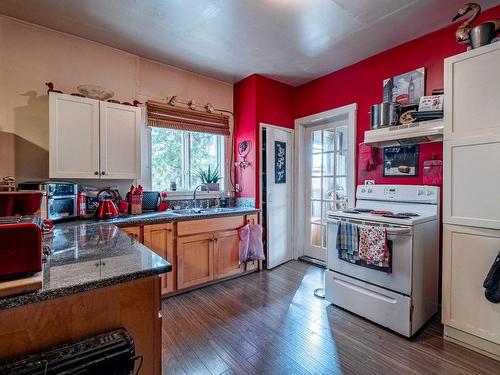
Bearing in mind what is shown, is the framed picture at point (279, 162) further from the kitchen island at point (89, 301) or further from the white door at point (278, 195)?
the kitchen island at point (89, 301)

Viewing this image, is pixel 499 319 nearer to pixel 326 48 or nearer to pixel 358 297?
pixel 358 297

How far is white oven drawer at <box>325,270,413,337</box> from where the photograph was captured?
6.25 ft

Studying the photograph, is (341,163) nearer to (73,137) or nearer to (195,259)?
(195,259)

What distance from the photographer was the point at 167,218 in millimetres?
2512

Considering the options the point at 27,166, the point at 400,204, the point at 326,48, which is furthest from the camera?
the point at 326,48

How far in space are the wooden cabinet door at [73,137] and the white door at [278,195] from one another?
6.52 feet

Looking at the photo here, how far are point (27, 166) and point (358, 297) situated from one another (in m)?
3.21

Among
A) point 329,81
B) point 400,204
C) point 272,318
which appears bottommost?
point 272,318

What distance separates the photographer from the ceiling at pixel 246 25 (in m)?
2.04

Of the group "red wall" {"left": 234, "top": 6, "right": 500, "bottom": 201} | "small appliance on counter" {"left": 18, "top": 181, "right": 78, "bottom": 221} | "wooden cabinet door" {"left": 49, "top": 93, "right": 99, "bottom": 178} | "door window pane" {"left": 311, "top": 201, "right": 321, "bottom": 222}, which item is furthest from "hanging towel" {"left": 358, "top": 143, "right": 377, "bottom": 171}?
"small appliance on counter" {"left": 18, "top": 181, "right": 78, "bottom": 221}

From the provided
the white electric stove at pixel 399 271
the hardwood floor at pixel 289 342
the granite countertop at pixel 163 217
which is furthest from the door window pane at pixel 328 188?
the hardwood floor at pixel 289 342

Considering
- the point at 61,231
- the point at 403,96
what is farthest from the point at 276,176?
the point at 61,231

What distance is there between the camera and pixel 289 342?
1870 millimetres

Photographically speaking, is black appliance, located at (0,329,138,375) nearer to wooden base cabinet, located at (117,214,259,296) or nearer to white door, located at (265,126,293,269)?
wooden base cabinet, located at (117,214,259,296)
